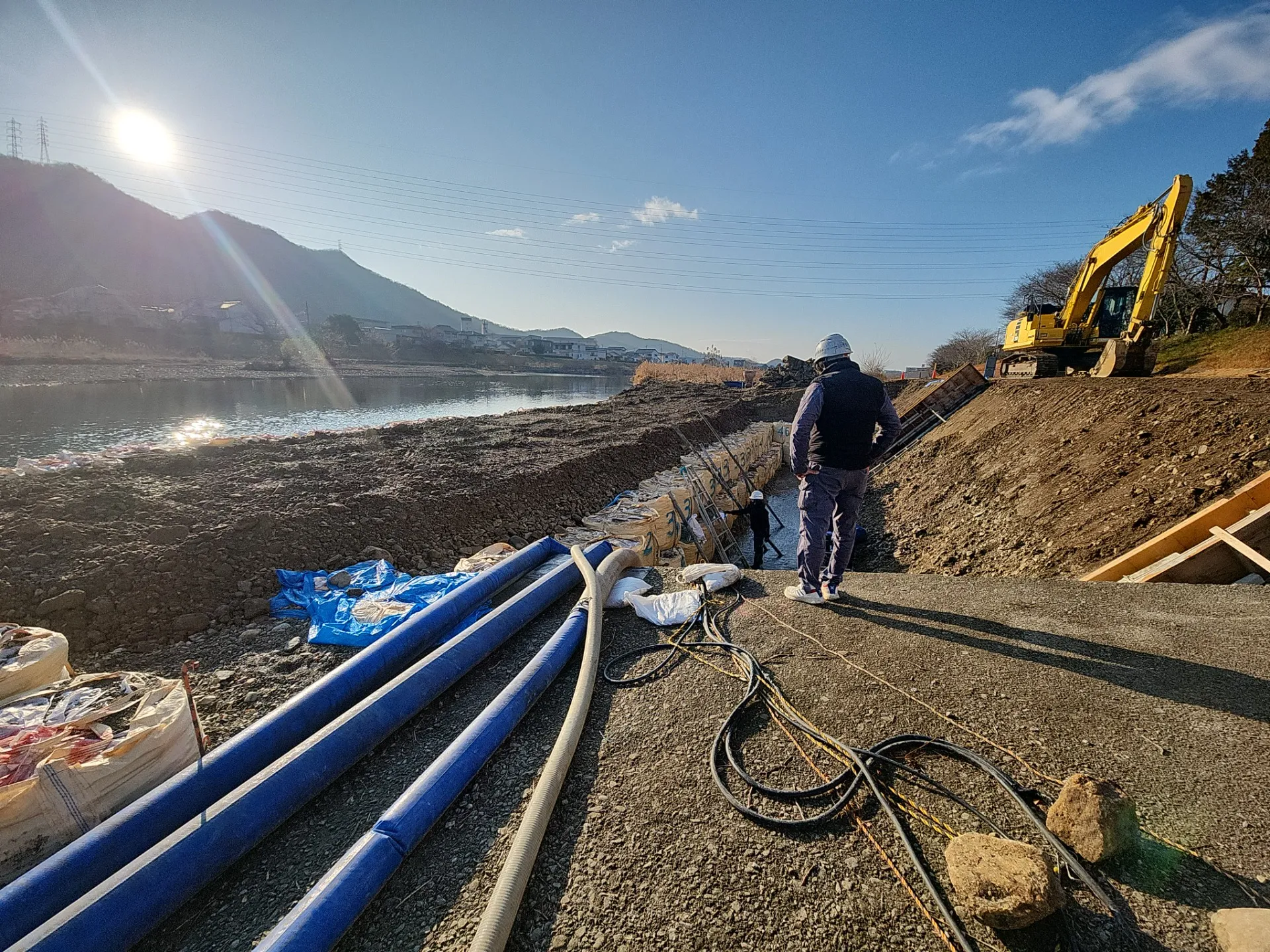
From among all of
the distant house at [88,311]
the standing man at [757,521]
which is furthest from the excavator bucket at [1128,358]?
the distant house at [88,311]

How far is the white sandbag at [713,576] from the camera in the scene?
159 inches

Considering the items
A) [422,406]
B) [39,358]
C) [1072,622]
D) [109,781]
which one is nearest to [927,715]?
[1072,622]

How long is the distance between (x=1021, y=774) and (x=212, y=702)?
14.6 feet

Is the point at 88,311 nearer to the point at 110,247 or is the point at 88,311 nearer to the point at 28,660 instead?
the point at 110,247

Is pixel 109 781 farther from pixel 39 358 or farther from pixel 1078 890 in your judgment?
pixel 39 358

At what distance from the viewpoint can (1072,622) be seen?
3260 mm

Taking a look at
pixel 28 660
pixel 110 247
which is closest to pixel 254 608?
pixel 28 660

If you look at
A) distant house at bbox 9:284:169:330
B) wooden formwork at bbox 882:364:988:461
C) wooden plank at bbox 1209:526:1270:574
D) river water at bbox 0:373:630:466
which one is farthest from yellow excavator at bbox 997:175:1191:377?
distant house at bbox 9:284:169:330

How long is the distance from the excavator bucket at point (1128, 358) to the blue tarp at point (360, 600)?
14.4m

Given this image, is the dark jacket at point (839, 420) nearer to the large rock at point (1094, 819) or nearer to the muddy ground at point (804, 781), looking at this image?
the muddy ground at point (804, 781)

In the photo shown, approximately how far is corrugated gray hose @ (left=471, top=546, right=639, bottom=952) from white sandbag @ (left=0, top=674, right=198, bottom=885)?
1642mm

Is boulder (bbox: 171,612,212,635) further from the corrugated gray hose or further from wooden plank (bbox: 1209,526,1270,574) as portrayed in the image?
wooden plank (bbox: 1209,526,1270,574)

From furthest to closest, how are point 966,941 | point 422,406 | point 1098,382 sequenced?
point 422,406 < point 1098,382 < point 966,941

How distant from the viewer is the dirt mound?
5168 mm
